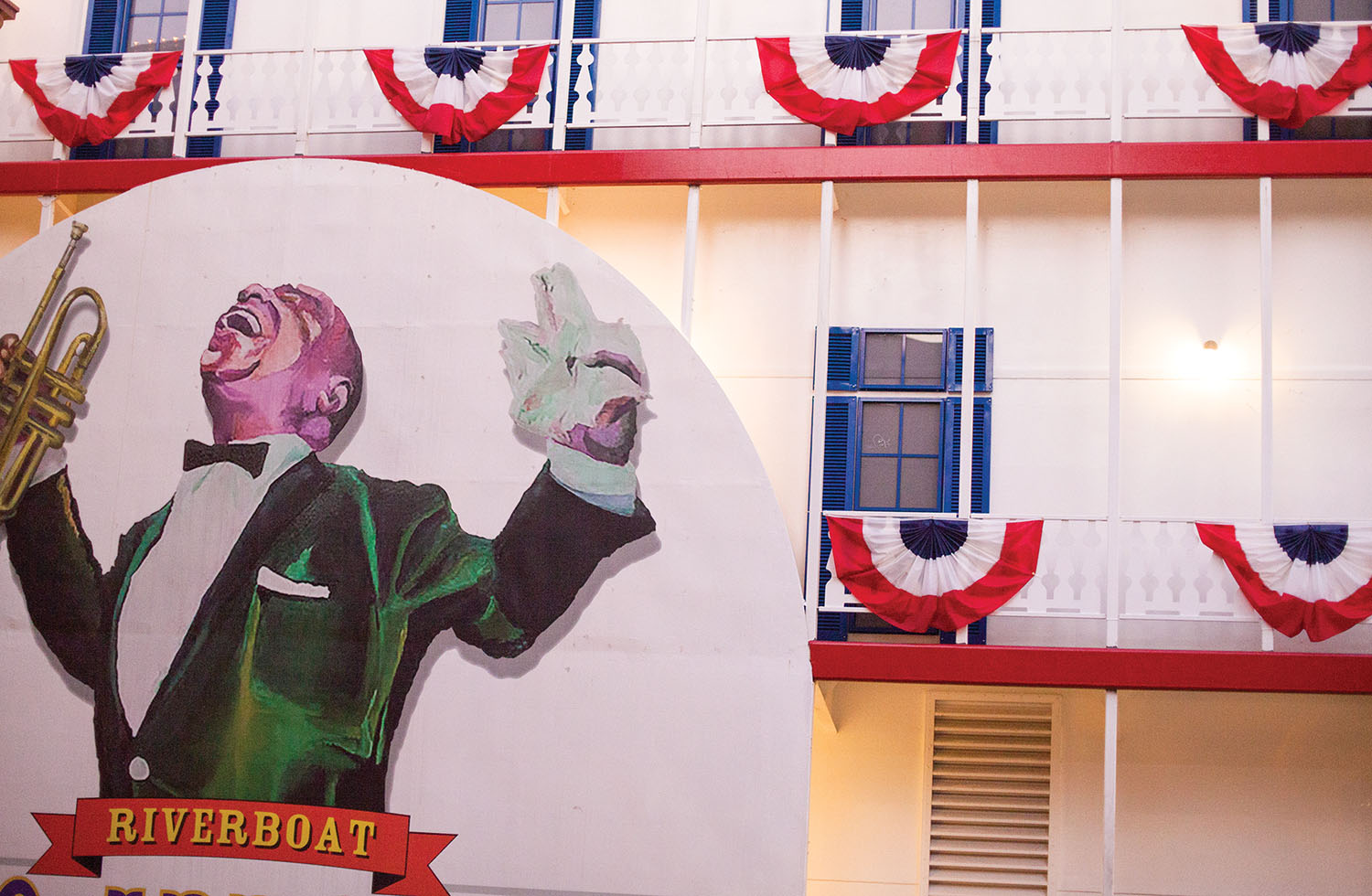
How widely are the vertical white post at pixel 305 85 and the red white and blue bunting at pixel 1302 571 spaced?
8085mm

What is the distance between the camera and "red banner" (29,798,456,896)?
1136 centimetres

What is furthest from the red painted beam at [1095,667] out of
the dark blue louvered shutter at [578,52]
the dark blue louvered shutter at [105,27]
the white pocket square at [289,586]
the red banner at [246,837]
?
the dark blue louvered shutter at [105,27]

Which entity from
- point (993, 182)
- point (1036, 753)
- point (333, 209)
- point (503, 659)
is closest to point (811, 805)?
point (1036, 753)

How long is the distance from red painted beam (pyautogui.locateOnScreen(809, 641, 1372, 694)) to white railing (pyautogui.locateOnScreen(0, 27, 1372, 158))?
433 cm

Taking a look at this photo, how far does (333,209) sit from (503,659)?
12.5 ft

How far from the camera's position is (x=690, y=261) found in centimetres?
1302

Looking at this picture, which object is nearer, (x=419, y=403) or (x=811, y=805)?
(x=419, y=403)

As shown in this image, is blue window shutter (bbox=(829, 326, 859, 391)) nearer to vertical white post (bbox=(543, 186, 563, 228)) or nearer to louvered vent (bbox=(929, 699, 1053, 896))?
vertical white post (bbox=(543, 186, 563, 228))

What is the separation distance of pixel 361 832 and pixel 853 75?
7185 mm

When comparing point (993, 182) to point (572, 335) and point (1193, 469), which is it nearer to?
point (1193, 469)

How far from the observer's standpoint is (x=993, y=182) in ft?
44.1

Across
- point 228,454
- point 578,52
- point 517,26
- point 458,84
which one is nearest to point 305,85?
point 458,84

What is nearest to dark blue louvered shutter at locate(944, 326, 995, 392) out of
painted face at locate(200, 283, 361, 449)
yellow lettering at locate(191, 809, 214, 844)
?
painted face at locate(200, 283, 361, 449)

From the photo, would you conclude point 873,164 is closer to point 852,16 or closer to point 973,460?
point 852,16
